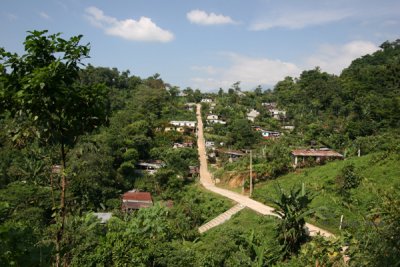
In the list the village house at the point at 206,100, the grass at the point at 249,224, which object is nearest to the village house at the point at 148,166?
the grass at the point at 249,224

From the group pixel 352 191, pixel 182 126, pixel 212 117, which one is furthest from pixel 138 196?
pixel 212 117

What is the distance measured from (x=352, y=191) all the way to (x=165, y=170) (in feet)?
41.5

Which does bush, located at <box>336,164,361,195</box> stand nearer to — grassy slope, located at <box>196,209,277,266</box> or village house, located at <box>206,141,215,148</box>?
grassy slope, located at <box>196,209,277,266</box>

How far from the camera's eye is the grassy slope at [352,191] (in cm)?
1433

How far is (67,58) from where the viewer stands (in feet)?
10.7

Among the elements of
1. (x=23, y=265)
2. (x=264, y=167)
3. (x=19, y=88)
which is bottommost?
(x=264, y=167)

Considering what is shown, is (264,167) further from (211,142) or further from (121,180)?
(211,142)

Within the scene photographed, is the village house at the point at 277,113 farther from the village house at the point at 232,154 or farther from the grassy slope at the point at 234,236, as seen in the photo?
the grassy slope at the point at 234,236

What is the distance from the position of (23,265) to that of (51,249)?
0.24 meters

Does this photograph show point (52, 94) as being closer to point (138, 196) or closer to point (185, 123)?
point (138, 196)

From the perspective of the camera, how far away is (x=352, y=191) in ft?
51.5

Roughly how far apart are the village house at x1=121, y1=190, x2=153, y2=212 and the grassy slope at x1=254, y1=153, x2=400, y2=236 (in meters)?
7.16

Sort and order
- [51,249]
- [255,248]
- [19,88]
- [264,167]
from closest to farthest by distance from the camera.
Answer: [51,249] < [19,88] < [255,248] < [264,167]

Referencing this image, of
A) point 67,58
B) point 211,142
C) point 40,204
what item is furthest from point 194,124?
point 67,58
